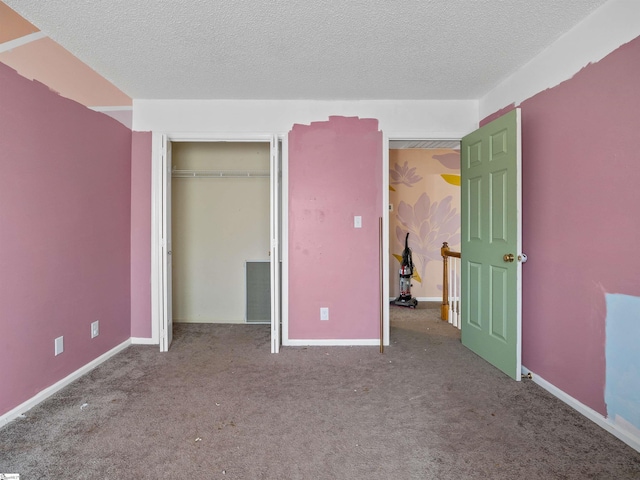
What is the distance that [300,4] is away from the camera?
185 centimetres

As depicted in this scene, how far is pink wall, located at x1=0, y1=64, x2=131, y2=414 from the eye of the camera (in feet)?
6.41

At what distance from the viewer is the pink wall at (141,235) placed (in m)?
3.24

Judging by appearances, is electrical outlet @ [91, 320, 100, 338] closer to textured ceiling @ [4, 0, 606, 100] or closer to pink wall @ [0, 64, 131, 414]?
pink wall @ [0, 64, 131, 414]

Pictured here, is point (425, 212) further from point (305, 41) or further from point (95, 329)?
point (95, 329)

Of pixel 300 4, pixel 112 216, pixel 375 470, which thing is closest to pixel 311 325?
pixel 375 470

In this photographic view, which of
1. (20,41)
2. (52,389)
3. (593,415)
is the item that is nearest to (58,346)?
(52,389)

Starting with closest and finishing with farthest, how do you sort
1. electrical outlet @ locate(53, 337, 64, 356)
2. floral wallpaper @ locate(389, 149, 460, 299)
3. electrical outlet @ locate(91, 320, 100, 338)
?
electrical outlet @ locate(53, 337, 64, 356) < electrical outlet @ locate(91, 320, 100, 338) < floral wallpaper @ locate(389, 149, 460, 299)

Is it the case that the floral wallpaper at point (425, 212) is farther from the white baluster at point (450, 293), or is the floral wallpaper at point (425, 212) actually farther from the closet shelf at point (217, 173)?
the closet shelf at point (217, 173)

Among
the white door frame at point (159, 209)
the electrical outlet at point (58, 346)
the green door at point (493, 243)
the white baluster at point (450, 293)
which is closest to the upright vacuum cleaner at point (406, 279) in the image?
the white baluster at point (450, 293)

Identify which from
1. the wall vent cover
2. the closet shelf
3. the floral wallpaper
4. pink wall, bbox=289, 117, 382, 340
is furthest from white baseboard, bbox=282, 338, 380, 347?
the floral wallpaper

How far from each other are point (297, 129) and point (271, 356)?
6.89ft

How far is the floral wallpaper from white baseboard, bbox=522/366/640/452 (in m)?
2.78

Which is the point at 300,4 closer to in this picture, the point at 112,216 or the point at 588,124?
the point at 588,124

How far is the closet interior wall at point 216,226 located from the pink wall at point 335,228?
0.86 meters
